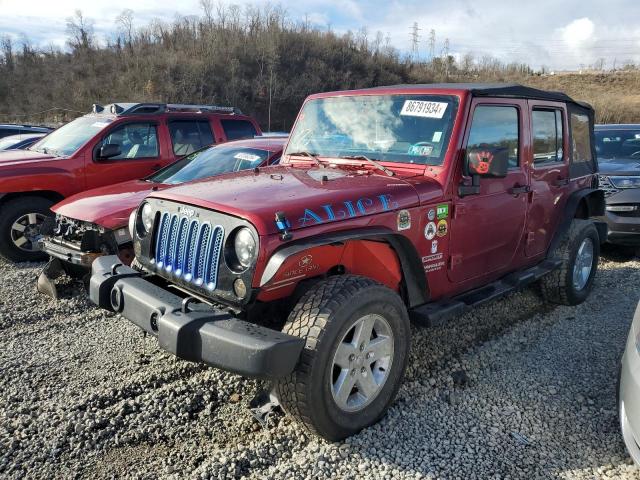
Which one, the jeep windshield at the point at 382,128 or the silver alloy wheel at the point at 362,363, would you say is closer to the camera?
the silver alloy wheel at the point at 362,363

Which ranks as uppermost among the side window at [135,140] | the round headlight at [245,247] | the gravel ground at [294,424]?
the side window at [135,140]

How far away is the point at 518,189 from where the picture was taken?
161 inches

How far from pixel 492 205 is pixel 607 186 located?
423 cm

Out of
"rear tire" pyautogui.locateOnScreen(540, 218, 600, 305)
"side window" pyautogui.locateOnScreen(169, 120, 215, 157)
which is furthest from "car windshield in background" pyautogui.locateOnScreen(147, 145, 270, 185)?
"rear tire" pyautogui.locateOnScreen(540, 218, 600, 305)

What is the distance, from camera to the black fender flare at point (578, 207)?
4758 mm

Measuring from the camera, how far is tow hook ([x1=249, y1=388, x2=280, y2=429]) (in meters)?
2.90

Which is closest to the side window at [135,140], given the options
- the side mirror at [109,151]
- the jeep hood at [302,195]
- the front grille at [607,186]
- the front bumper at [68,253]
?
the side mirror at [109,151]

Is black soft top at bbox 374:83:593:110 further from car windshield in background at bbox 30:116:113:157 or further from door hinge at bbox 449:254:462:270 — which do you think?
car windshield in background at bbox 30:116:113:157

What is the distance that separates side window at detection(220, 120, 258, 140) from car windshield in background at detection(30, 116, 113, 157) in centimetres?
173

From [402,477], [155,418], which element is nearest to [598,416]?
[402,477]

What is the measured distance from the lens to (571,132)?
4.96 metres

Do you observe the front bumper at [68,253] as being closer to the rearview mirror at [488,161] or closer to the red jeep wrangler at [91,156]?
the red jeep wrangler at [91,156]

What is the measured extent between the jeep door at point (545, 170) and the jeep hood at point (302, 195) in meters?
1.46

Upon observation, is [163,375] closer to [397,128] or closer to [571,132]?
[397,128]
